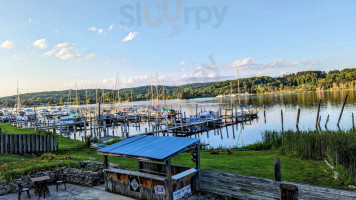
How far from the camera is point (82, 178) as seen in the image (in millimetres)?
10242

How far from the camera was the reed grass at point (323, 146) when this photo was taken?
36.6 feet

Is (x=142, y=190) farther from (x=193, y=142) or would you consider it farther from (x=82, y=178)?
(x=82, y=178)

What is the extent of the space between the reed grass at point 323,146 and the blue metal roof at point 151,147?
7676 mm

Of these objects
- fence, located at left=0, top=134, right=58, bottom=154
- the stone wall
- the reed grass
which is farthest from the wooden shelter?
fence, located at left=0, top=134, right=58, bottom=154

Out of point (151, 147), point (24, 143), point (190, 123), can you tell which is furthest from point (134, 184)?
point (190, 123)

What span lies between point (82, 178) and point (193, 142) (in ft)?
17.9

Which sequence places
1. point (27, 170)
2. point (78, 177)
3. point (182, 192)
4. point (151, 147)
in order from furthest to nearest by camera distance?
point (78, 177) < point (27, 170) < point (151, 147) < point (182, 192)

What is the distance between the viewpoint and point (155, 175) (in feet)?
26.7

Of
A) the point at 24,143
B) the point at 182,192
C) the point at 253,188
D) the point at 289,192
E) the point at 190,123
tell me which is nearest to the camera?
the point at 289,192

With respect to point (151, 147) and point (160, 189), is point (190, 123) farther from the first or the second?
point (160, 189)

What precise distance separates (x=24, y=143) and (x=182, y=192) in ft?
41.1

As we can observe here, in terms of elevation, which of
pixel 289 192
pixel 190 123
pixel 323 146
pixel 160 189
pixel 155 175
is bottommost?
pixel 190 123

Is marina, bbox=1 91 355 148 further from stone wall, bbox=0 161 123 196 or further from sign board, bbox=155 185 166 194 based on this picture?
sign board, bbox=155 185 166 194

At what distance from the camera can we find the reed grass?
36.6 ft
